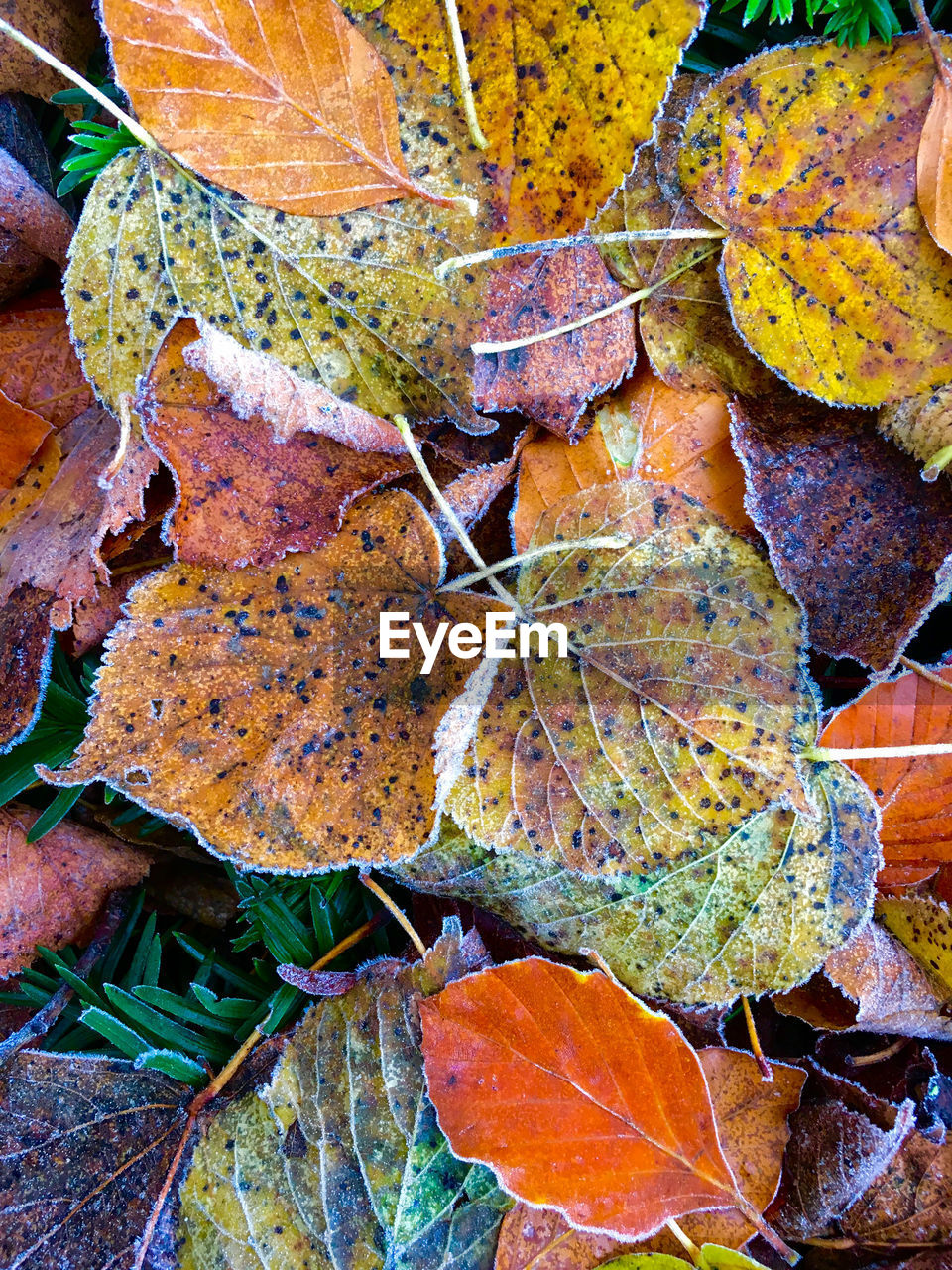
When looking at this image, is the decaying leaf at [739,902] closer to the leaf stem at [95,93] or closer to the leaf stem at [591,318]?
the leaf stem at [591,318]

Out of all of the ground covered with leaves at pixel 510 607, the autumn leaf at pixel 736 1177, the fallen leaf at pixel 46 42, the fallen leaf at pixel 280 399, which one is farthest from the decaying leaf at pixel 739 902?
the fallen leaf at pixel 46 42

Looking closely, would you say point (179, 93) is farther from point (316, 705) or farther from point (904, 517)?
point (904, 517)

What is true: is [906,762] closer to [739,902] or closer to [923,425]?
[739,902]

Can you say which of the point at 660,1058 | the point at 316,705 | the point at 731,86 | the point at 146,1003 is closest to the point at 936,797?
the point at 660,1058

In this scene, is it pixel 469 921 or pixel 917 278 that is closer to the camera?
pixel 917 278

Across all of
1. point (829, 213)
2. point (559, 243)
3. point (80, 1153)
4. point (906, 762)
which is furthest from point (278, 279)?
point (80, 1153)

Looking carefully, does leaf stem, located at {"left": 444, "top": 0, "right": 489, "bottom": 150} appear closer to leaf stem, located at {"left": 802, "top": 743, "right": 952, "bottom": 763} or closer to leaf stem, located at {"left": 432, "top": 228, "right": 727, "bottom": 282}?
leaf stem, located at {"left": 432, "top": 228, "right": 727, "bottom": 282}
